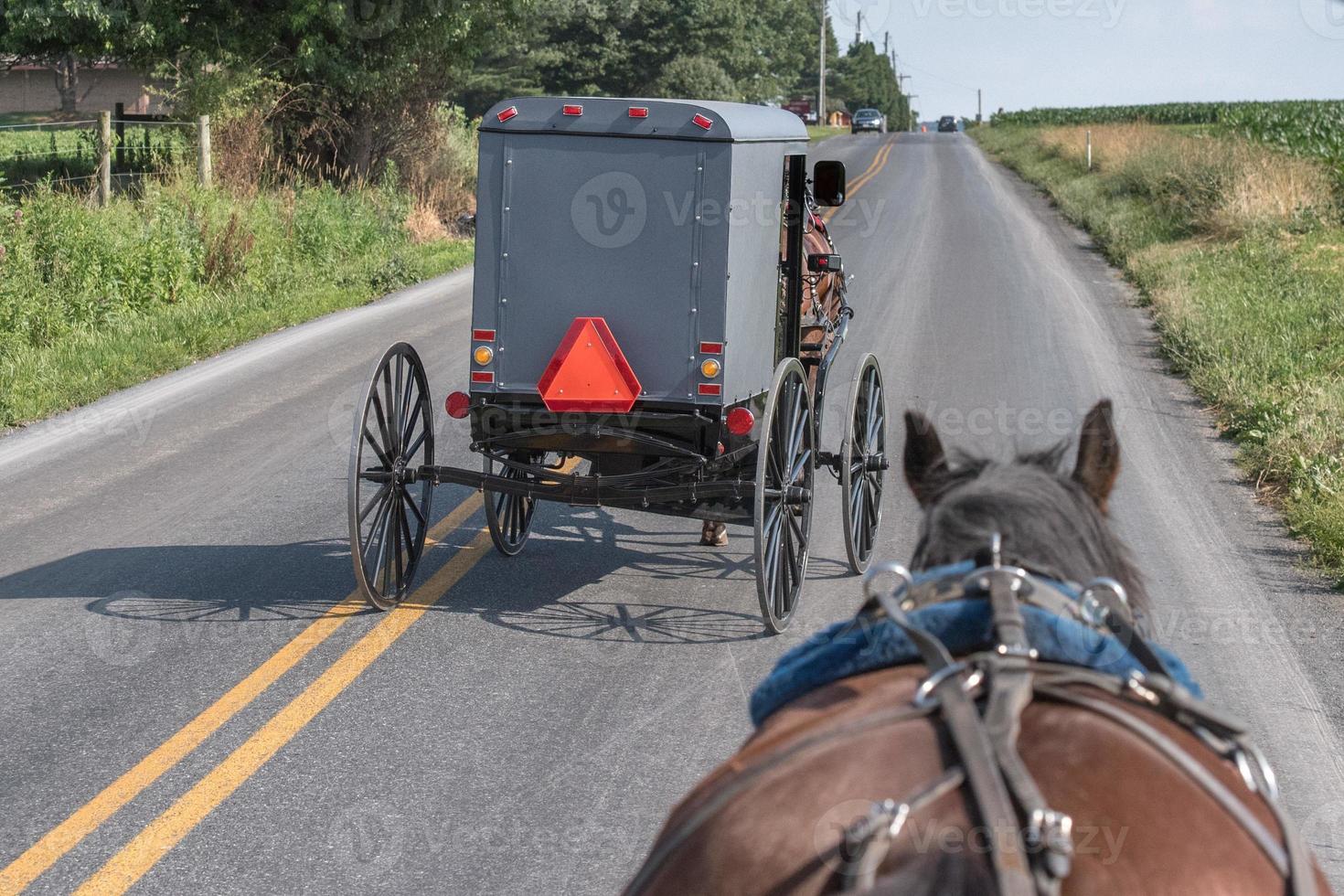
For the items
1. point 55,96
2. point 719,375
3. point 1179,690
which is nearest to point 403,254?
point 719,375

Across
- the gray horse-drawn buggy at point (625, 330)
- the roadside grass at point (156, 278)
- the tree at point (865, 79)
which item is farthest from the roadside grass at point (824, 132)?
the gray horse-drawn buggy at point (625, 330)

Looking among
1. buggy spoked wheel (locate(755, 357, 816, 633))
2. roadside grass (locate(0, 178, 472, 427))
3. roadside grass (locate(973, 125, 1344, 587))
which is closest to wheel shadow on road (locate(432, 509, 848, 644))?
buggy spoked wheel (locate(755, 357, 816, 633))

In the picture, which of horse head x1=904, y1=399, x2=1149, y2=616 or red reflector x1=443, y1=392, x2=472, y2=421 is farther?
red reflector x1=443, y1=392, x2=472, y2=421

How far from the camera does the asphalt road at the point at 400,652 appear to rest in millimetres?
4309

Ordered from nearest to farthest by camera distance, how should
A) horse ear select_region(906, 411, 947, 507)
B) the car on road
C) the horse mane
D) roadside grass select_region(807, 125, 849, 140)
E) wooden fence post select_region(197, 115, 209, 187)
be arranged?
Result: 1. the horse mane
2. horse ear select_region(906, 411, 947, 507)
3. wooden fence post select_region(197, 115, 209, 187)
4. roadside grass select_region(807, 125, 849, 140)
5. the car on road

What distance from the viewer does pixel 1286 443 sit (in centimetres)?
905

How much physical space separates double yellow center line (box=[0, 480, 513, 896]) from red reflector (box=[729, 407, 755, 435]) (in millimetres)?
1673

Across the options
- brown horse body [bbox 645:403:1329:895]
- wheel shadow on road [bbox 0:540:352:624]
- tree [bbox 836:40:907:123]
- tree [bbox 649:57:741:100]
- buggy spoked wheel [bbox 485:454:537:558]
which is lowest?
wheel shadow on road [bbox 0:540:352:624]

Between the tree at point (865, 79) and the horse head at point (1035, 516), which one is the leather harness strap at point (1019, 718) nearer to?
the horse head at point (1035, 516)

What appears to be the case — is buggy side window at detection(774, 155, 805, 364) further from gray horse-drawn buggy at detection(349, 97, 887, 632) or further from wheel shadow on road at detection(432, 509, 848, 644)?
wheel shadow on road at detection(432, 509, 848, 644)

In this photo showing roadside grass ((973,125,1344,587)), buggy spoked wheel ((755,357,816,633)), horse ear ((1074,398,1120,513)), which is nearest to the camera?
horse ear ((1074,398,1120,513))

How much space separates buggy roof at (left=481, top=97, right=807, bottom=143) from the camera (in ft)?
19.7

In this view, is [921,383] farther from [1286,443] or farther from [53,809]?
[53,809]

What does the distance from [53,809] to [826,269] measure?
16.2 feet
